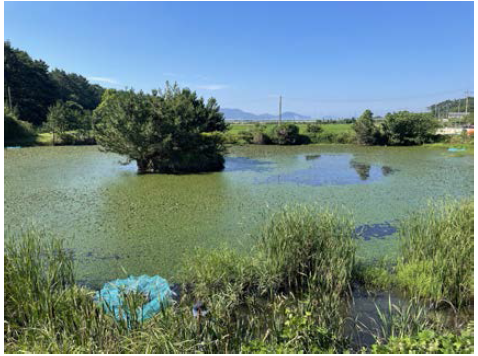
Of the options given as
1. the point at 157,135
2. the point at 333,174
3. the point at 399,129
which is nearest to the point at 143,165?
the point at 157,135

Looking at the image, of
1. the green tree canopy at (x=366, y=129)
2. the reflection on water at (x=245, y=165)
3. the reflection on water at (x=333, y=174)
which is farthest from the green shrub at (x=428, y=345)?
the green tree canopy at (x=366, y=129)

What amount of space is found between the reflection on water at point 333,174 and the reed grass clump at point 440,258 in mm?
8024

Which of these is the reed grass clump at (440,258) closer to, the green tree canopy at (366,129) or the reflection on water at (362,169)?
the reflection on water at (362,169)

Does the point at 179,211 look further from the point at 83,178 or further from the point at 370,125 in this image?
the point at 370,125

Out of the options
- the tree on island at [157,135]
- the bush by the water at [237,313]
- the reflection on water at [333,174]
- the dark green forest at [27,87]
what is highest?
the dark green forest at [27,87]

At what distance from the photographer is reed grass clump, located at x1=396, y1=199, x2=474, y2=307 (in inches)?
160

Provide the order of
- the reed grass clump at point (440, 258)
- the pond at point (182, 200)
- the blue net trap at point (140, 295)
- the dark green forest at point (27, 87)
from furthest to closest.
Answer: the dark green forest at point (27, 87)
the pond at point (182, 200)
the reed grass clump at point (440, 258)
the blue net trap at point (140, 295)

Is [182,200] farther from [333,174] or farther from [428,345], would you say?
[428,345]

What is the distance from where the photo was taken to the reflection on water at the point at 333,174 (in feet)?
44.2

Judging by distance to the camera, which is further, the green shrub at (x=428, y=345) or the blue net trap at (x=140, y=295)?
the blue net trap at (x=140, y=295)

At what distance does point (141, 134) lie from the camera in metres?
14.2

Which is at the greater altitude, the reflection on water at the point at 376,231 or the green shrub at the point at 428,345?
the green shrub at the point at 428,345

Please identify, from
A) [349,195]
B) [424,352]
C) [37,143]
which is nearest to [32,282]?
[424,352]

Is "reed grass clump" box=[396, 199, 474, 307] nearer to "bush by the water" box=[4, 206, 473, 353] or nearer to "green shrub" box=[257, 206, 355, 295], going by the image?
"bush by the water" box=[4, 206, 473, 353]
